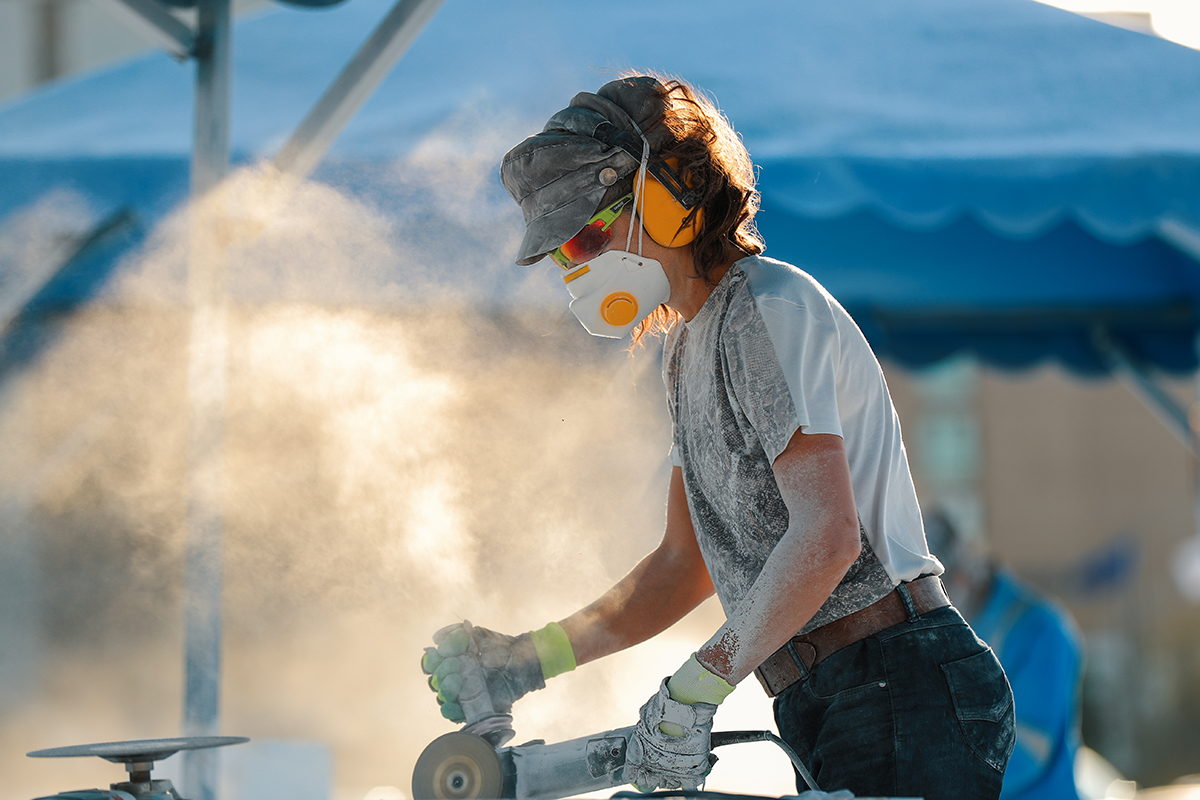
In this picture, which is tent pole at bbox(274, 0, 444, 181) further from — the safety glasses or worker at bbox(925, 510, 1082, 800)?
worker at bbox(925, 510, 1082, 800)

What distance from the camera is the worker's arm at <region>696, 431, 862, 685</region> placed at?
4.17 feet

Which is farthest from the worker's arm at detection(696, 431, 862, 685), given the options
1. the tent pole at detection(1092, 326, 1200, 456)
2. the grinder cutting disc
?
the tent pole at detection(1092, 326, 1200, 456)

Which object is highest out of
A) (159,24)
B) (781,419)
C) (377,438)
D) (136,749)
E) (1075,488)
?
(1075,488)

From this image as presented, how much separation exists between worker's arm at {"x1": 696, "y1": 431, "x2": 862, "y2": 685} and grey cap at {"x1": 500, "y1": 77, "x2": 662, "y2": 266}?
46 centimetres

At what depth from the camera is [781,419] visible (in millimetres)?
1307

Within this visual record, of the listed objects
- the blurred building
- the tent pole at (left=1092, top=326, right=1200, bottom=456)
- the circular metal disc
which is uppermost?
the blurred building

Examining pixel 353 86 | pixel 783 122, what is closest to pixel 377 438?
pixel 353 86

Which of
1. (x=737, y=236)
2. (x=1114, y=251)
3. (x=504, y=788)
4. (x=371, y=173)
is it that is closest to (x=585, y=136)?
(x=737, y=236)

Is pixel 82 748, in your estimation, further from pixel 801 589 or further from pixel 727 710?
pixel 727 710

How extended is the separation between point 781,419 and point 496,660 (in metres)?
0.62

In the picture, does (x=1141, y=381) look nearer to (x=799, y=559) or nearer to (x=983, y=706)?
(x=983, y=706)

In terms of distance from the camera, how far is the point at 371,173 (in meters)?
2.90

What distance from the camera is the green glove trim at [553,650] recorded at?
5.41 ft

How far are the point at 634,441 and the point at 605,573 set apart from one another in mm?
649
